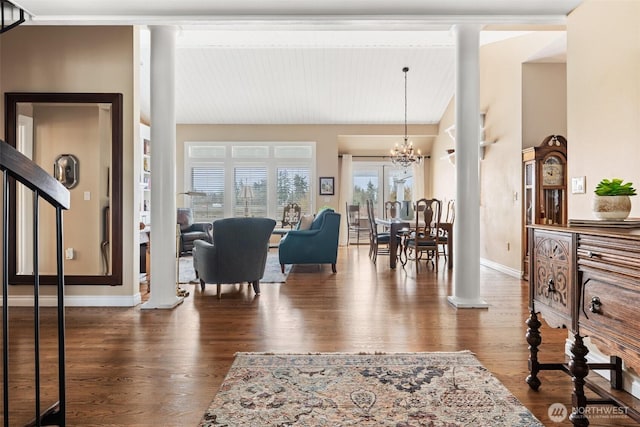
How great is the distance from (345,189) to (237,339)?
24.7ft

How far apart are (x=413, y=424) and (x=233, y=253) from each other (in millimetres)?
3008

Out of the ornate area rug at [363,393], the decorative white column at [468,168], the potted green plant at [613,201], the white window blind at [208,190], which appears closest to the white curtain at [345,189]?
the white window blind at [208,190]

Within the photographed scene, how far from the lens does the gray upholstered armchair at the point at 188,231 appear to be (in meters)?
7.70

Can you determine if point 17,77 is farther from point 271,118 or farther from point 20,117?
point 271,118

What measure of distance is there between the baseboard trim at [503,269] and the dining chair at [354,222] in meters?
3.58

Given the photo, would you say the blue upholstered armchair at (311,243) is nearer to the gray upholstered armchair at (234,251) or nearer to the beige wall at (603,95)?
the gray upholstered armchair at (234,251)

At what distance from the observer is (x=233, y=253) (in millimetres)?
4461

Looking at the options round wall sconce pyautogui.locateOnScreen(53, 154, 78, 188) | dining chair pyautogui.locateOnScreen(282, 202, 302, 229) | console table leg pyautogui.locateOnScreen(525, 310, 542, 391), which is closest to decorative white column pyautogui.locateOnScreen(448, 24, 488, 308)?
console table leg pyautogui.locateOnScreen(525, 310, 542, 391)

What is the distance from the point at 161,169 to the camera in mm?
3986

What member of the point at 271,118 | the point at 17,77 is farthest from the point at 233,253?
the point at 271,118

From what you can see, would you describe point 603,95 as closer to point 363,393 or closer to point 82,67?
point 363,393

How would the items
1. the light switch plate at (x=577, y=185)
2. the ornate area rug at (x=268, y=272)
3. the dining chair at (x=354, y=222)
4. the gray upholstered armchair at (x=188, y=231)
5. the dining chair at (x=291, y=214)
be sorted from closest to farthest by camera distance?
the light switch plate at (x=577, y=185), the ornate area rug at (x=268, y=272), the gray upholstered armchair at (x=188, y=231), the dining chair at (x=291, y=214), the dining chair at (x=354, y=222)

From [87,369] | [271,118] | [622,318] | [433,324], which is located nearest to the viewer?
[622,318]

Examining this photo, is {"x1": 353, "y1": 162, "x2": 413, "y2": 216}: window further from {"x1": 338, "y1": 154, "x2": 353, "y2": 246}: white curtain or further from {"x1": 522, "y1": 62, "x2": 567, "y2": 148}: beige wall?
{"x1": 522, "y1": 62, "x2": 567, "y2": 148}: beige wall
